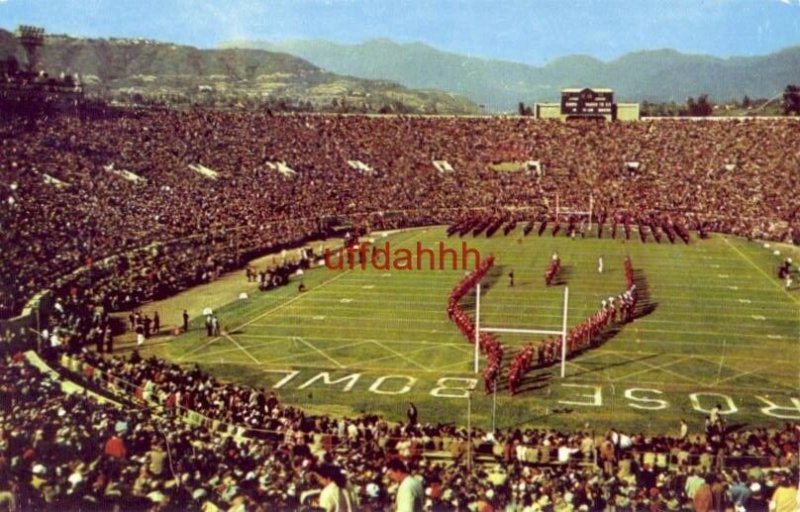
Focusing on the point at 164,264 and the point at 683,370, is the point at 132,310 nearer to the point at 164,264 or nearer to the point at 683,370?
the point at 164,264

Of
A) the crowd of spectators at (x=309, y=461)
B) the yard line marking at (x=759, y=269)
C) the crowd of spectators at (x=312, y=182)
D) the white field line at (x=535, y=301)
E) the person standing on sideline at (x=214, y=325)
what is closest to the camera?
the crowd of spectators at (x=309, y=461)

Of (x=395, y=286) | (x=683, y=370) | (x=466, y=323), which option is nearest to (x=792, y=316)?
(x=683, y=370)

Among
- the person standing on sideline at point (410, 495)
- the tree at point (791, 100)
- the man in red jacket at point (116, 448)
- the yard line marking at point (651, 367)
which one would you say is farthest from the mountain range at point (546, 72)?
the person standing on sideline at point (410, 495)

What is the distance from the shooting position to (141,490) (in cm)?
891

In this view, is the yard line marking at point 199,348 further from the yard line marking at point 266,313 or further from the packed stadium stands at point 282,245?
the packed stadium stands at point 282,245

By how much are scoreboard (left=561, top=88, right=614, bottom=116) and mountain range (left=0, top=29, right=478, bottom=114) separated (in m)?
48.3

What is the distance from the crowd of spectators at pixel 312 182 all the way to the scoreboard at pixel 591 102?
10.2 feet

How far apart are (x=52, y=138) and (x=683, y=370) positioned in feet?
109

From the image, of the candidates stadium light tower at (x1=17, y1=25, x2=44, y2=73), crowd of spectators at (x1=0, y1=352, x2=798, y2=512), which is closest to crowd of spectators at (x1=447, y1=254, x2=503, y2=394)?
crowd of spectators at (x1=0, y1=352, x2=798, y2=512)

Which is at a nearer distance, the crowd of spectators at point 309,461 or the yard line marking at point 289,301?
the crowd of spectators at point 309,461

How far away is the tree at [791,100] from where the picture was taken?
72062mm

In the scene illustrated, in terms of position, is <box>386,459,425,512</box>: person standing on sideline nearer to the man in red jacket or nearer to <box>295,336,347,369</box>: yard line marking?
the man in red jacket

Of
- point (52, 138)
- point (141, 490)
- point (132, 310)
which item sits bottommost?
point (132, 310)

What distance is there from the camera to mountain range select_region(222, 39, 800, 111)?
222 ft
